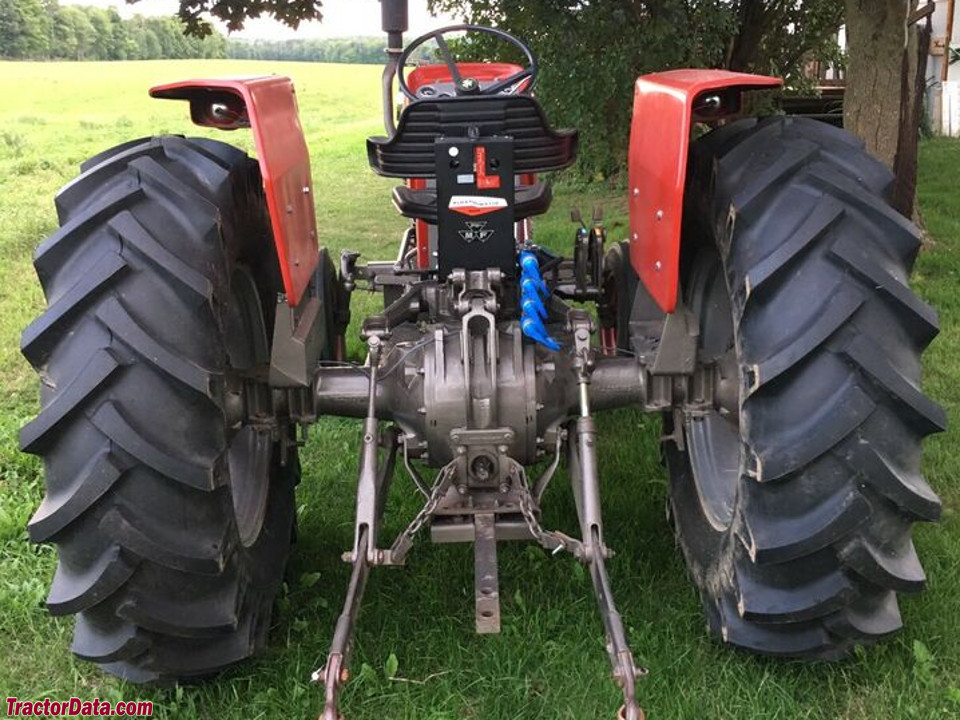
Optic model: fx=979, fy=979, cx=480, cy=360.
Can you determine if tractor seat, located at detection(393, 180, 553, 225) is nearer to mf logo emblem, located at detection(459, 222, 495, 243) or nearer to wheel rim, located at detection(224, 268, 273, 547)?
mf logo emblem, located at detection(459, 222, 495, 243)

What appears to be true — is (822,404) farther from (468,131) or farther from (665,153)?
(468,131)

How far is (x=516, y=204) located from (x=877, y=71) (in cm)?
430

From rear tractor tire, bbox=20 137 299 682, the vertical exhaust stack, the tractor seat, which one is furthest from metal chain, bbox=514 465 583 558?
the vertical exhaust stack

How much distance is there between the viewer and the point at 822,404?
2.19 meters

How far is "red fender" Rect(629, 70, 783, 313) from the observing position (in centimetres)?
244

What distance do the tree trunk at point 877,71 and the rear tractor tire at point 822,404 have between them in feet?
14.3

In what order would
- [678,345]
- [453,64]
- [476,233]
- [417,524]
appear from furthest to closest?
[453,64], [476,233], [678,345], [417,524]

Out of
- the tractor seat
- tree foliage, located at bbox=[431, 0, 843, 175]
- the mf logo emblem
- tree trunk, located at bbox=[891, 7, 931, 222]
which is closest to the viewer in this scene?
the mf logo emblem

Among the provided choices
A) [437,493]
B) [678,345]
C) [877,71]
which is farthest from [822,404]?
[877,71]

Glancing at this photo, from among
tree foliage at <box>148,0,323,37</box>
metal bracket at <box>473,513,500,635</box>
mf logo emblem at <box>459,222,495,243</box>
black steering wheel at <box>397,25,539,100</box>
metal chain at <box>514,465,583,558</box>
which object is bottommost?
metal bracket at <box>473,513,500,635</box>

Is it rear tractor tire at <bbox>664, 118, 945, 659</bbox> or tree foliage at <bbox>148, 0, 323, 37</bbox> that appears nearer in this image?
rear tractor tire at <bbox>664, 118, 945, 659</bbox>

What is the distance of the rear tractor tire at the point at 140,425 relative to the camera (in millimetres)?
2176

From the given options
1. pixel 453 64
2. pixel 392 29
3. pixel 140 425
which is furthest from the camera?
pixel 392 29

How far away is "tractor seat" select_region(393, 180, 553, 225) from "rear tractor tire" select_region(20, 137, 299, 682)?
28.1 inches
